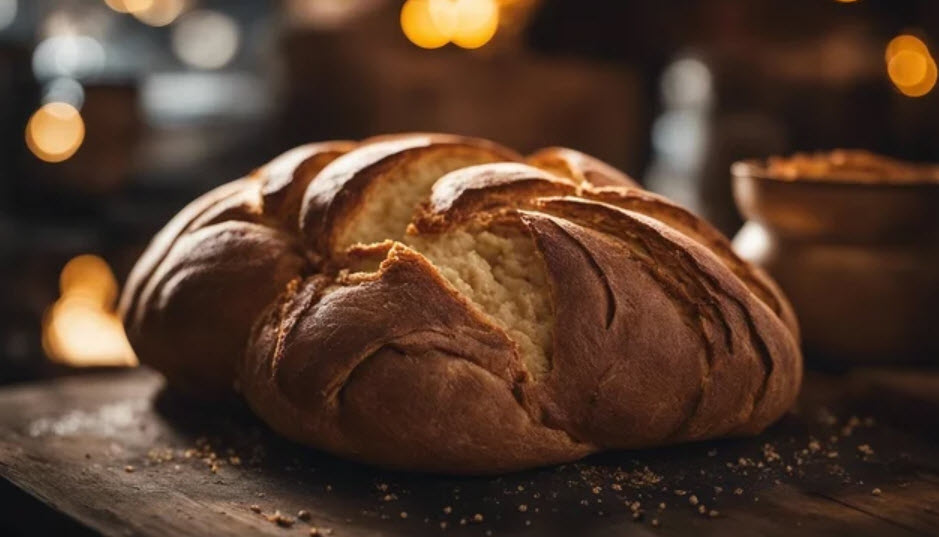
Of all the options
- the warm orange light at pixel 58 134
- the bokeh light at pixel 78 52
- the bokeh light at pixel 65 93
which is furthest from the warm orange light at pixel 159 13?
the warm orange light at pixel 58 134

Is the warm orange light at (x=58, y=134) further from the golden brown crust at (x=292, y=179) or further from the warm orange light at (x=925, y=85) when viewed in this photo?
the warm orange light at (x=925, y=85)

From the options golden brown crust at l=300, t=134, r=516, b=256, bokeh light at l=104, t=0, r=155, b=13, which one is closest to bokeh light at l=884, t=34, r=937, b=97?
golden brown crust at l=300, t=134, r=516, b=256

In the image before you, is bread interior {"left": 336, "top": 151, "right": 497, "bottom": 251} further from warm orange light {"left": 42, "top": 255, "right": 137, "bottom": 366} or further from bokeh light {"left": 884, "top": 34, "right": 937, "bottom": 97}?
bokeh light {"left": 884, "top": 34, "right": 937, "bottom": 97}

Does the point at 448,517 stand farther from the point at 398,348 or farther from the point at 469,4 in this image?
the point at 469,4

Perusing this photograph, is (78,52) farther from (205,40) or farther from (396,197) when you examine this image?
(396,197)

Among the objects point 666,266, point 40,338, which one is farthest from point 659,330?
point 40,338

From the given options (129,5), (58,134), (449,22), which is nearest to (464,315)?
(58,134)
